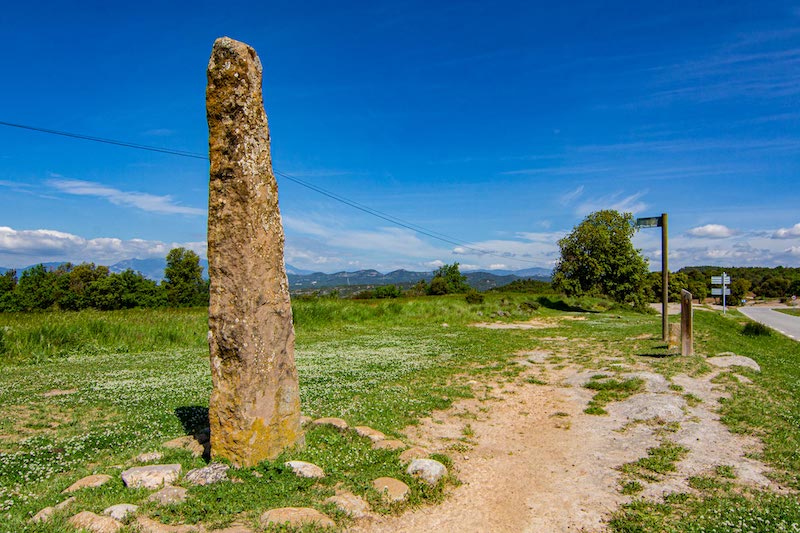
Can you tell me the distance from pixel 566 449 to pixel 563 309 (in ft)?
130

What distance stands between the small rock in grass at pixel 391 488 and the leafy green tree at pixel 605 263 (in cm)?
3757

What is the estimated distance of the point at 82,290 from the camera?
200ft

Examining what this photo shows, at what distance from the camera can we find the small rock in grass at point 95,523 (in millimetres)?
4809

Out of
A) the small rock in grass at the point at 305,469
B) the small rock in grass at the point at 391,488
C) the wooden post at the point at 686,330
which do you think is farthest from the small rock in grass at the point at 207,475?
the wooden post at the point at 686,330

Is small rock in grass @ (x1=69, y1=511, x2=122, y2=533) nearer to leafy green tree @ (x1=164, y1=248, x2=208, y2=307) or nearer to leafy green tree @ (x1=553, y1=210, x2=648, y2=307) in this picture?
leafy green tree @ (x1=553, y1=210, x2=648, y2=307)

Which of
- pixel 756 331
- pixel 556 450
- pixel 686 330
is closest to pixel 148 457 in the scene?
pixel 556 450

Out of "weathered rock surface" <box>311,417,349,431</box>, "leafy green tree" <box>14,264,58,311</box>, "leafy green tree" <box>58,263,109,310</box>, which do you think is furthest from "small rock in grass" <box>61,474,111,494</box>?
"leafy green tree" <box>14,264,58,311</box>

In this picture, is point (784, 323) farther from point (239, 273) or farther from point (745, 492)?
point (239, 273)

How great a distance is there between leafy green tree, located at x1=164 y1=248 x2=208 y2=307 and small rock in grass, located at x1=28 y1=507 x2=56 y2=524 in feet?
211

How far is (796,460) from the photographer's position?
691 centimetres

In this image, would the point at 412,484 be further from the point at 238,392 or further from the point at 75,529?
the point at 75,529

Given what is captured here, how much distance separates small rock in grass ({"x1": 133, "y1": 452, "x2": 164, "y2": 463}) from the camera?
22.8 ft

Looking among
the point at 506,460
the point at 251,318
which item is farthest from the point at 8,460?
the point at 506,460

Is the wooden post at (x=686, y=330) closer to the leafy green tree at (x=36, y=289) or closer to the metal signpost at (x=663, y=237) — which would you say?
the metal signpost at (x=663, y=237)
